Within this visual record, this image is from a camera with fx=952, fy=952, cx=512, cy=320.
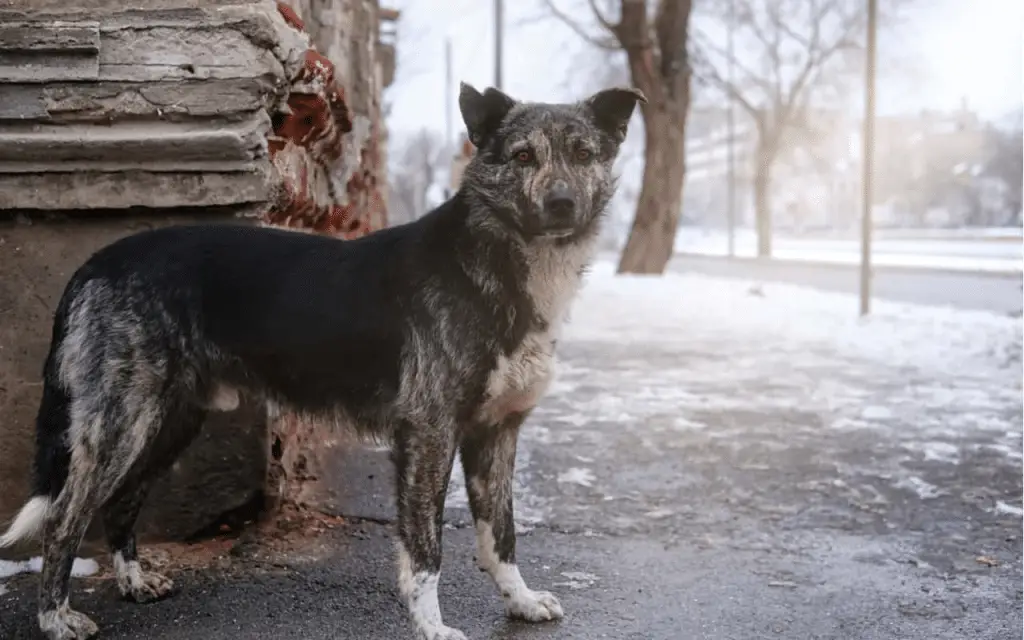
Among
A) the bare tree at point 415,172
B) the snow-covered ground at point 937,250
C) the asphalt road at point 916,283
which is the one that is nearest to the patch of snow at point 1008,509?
the asphalt road at point 916,283

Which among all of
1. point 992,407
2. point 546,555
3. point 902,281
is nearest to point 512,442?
point 546,555

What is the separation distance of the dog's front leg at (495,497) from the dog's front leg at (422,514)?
33cm

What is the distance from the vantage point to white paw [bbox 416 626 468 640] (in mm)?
3014

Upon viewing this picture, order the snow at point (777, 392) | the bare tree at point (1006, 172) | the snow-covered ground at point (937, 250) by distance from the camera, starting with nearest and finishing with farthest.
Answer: the snow at point (777, 392)
the snow-covered ground at point (937, 250)
the bare tree at point (1006, 172)

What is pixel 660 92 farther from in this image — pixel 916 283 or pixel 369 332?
pixel 369 332

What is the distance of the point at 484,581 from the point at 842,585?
1.37m

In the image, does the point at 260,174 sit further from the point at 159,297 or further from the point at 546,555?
the point at 546,555

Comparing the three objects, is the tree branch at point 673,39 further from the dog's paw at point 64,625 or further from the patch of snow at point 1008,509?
the dog's paw at point 64,625

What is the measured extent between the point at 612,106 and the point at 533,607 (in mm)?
1798

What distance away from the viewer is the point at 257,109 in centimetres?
371

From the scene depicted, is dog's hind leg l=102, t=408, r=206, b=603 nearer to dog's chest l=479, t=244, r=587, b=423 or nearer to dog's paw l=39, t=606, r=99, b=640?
dog's paw l=39, t=606, r=99, b=640

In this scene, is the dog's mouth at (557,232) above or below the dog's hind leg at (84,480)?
above

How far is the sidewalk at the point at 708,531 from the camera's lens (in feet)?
10.8

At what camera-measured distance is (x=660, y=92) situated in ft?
59.2
